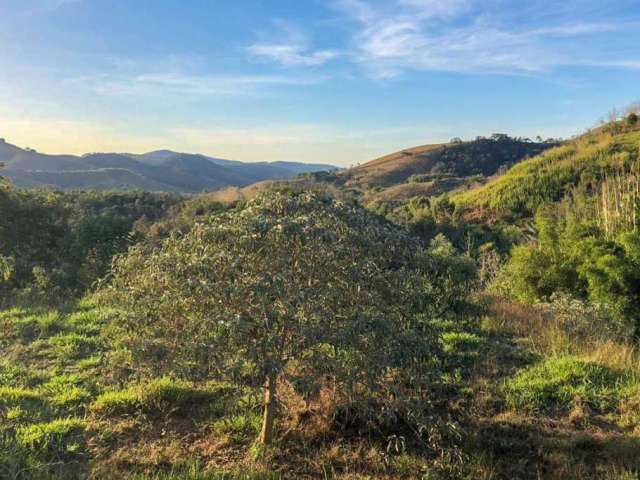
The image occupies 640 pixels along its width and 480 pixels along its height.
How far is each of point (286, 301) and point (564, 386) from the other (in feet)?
9.10

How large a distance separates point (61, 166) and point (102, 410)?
299 feet

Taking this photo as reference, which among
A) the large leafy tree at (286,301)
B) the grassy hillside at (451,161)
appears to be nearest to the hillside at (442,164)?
the grassy hillside at (451,161)

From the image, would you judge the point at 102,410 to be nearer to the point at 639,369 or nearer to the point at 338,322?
the point at 338,322

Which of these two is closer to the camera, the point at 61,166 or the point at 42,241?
the point at 42,241

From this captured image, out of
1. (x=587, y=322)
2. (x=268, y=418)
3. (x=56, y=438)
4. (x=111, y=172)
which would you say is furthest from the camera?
(x=111, y=172)

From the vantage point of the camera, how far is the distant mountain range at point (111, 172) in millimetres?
62000

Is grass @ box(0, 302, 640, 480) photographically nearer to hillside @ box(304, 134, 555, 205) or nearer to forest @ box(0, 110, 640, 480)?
forest @ box(0, 110, 640, 480)

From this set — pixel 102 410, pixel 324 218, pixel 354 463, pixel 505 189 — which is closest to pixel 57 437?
pixel 102 410

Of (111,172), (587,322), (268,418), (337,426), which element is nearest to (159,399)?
(268,418)

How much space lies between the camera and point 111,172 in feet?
234

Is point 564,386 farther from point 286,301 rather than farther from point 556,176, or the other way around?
point 556,176

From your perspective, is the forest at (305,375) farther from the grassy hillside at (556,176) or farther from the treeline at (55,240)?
the grassy hillside at (556,176)

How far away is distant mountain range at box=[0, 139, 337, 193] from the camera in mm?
62000

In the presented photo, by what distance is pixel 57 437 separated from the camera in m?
3.50
